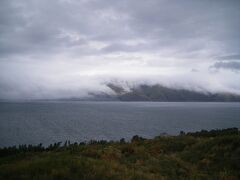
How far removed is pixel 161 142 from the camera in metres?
26.5

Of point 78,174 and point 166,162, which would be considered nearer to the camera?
point 78,174

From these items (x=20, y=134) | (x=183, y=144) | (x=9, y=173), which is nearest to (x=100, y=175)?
(x=9, y=173)

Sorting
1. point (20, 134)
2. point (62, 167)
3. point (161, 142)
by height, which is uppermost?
point (62, 167)

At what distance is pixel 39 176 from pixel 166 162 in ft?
30.6

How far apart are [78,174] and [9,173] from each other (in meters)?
2.83

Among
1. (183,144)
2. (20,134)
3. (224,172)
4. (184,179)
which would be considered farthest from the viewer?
(20,134)

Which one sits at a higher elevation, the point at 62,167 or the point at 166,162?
the point at 62,167

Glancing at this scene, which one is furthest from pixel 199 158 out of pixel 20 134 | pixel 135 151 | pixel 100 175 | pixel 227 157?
pixel 20 134

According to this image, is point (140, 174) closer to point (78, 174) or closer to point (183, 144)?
point (78, 174)

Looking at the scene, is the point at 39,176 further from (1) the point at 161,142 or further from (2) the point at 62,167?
(1) the point at 161,142

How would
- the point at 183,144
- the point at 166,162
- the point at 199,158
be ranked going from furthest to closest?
the point at 183,144, the point at 199,158, the point at 166,162

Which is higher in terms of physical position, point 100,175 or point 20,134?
point 100,175

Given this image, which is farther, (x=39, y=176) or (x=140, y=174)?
(x=140, y=174)

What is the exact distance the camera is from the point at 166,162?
1675cm
